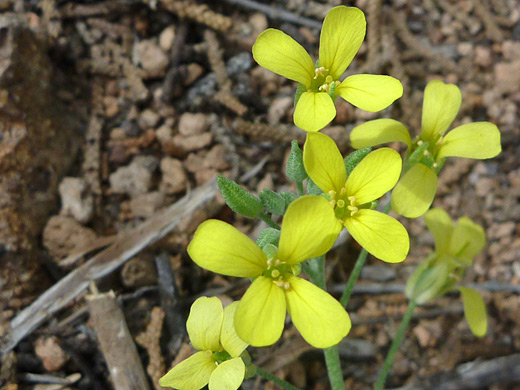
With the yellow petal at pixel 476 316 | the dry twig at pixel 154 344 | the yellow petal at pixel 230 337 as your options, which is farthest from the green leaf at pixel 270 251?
the yellow petal at pixel 476 316

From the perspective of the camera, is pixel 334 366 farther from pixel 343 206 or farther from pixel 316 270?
pixel 343 206

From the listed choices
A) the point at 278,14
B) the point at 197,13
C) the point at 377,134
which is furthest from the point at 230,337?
the point at 278,14

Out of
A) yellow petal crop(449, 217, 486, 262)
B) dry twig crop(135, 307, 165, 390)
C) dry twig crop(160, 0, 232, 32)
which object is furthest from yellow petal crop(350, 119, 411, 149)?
dry twig crop(160, 0, 232, 32)

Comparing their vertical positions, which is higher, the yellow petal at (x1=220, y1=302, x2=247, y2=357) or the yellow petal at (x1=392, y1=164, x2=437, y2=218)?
the yellow petal at (x1=392, y1=164, x2=437, y2=218)

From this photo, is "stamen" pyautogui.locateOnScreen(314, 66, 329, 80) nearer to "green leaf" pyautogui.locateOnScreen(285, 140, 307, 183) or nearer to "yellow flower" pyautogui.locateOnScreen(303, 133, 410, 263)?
"green leaf" pyautogui.locateOnScreen(285, 140, 307, 183)

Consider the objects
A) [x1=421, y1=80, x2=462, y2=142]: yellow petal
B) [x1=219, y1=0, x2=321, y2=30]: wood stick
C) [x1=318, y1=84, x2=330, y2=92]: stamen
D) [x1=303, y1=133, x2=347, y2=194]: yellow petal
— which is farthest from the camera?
[x1=219, y1=0, x2=321, y2=30]: wood stick
